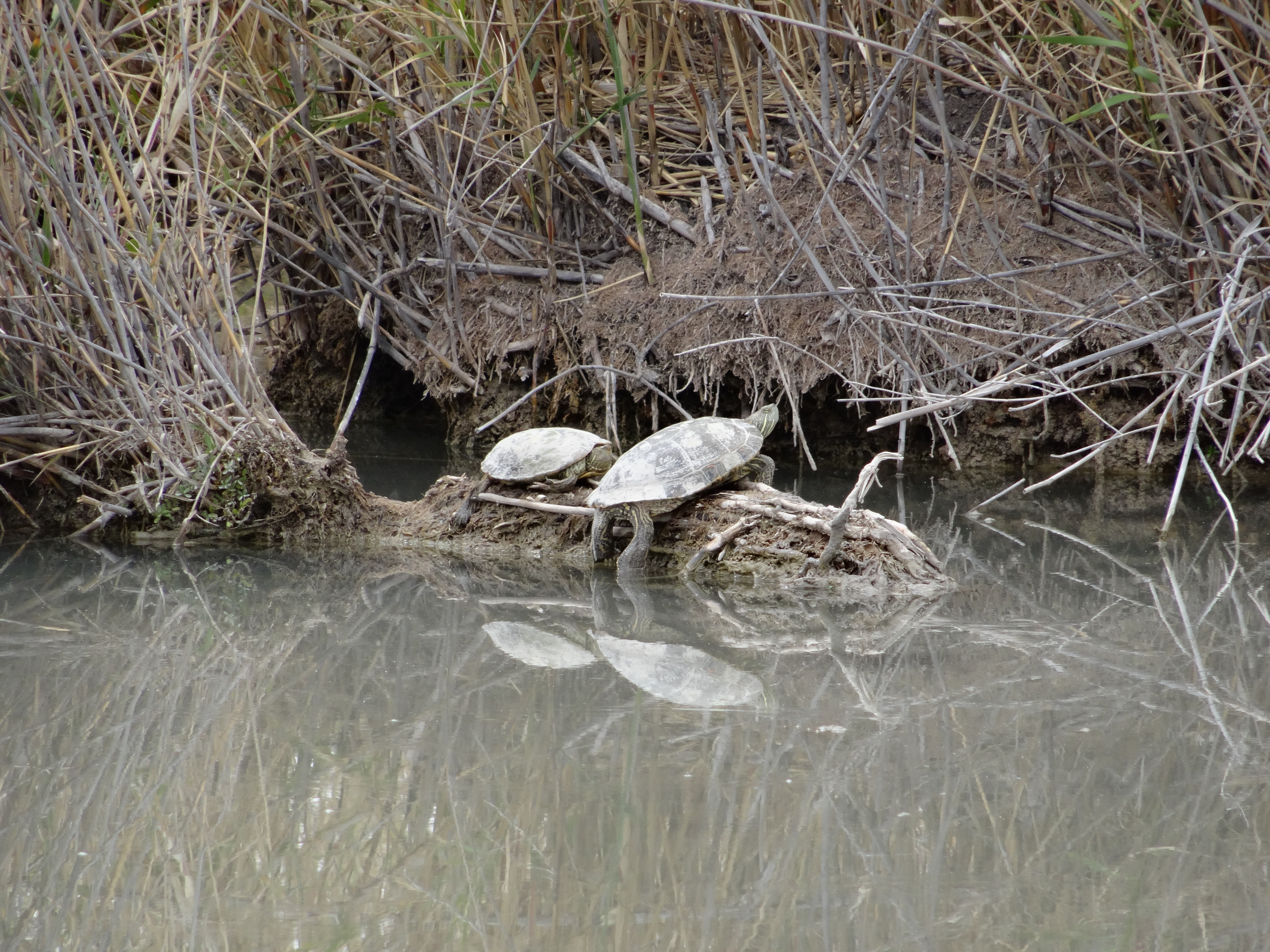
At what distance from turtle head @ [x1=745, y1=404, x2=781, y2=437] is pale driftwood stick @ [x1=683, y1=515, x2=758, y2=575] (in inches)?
29.0

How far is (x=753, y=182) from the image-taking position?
6.10m

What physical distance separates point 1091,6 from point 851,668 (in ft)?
9.33

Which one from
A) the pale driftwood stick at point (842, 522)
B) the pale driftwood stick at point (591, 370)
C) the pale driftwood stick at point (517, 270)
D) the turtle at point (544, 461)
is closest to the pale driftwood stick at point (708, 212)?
the pale driftwood stick at point (517, 270)

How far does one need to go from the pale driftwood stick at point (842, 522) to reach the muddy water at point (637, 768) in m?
0.16

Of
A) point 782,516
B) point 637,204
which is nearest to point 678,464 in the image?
point 782,516

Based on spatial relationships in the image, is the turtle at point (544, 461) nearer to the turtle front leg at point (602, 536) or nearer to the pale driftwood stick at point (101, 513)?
the turtle front leg at point (602, 536)

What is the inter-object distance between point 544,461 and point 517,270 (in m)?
1.97

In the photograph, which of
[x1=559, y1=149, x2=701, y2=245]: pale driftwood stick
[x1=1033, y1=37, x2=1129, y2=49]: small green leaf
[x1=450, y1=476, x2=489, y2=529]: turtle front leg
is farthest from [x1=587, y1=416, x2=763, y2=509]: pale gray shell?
[x1=559, y1=149, x2=701, y2=245]: pale driftwood stick

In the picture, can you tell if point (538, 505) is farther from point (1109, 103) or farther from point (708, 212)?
point (1109, 103)

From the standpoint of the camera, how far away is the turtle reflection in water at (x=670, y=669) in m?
2.94

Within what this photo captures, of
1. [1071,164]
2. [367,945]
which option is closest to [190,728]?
[367,945]

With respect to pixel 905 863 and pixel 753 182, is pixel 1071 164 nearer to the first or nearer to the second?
pixel 753 182

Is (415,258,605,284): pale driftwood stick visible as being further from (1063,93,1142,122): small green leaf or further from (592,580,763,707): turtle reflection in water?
(592,580,763,707): turtle reflection in water

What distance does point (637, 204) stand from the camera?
5.53 metres
